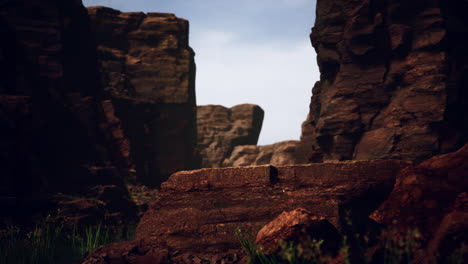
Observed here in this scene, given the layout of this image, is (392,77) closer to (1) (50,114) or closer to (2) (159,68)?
(1) (50,114)

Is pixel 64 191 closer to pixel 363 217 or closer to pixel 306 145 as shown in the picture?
pixel 363 217

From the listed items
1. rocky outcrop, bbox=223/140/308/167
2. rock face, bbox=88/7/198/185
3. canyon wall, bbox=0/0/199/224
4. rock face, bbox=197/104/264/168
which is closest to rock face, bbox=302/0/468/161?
canyon wall, bbox=0/0/199/224

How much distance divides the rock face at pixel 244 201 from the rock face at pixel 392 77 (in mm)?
14424

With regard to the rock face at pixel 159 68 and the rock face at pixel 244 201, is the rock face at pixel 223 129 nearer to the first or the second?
the rock face at pixel 159 68

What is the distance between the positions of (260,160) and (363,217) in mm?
43129

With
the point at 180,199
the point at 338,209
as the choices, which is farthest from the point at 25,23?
the point at 338,209

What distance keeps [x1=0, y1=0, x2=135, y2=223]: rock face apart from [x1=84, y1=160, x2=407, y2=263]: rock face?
588 cm

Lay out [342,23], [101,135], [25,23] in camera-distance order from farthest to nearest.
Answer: [342,23] < [101,135] < [25,23]

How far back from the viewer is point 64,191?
1457 centimetres

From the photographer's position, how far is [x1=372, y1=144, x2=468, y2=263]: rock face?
4473 millimetres

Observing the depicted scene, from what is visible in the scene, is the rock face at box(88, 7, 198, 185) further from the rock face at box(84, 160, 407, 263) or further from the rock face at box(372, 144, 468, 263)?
the rock face at box(372, 144, 468, 263)

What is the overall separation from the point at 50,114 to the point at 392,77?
15.6 m

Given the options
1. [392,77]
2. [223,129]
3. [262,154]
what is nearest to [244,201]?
[392,77]

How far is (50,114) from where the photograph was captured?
16.4 m
